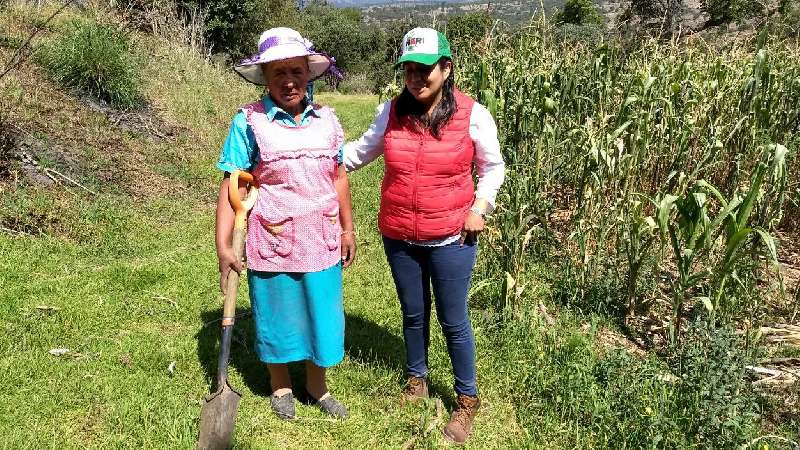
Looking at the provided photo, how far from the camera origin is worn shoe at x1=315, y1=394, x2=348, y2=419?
302 cm

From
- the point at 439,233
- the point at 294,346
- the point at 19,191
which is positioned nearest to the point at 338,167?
the point at 439,233

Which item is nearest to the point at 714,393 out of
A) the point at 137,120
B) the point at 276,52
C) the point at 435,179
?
the point at 435,179

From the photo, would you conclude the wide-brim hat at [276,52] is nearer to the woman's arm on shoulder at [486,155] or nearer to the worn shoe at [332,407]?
the woman's arm on shoulder at [486,155]

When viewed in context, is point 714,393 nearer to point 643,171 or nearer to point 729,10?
point 643,171

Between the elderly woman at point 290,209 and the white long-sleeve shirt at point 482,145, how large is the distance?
0.16 meters

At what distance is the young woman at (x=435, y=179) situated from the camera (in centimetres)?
251

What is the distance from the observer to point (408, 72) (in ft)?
8.17

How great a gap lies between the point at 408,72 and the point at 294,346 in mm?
1426

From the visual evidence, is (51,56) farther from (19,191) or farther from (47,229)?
(47,229)

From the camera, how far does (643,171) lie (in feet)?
17.1

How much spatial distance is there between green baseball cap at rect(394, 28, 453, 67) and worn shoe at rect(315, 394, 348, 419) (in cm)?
175

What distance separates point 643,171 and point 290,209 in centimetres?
376

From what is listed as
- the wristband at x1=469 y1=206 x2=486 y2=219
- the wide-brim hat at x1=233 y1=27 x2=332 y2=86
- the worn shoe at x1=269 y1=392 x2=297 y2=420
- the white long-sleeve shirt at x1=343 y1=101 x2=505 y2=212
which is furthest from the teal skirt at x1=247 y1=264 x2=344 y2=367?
the wide-brim hat at x1=233 y1=27 x2=332 y2=86

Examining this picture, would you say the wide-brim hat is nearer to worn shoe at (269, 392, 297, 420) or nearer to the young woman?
the young woman
